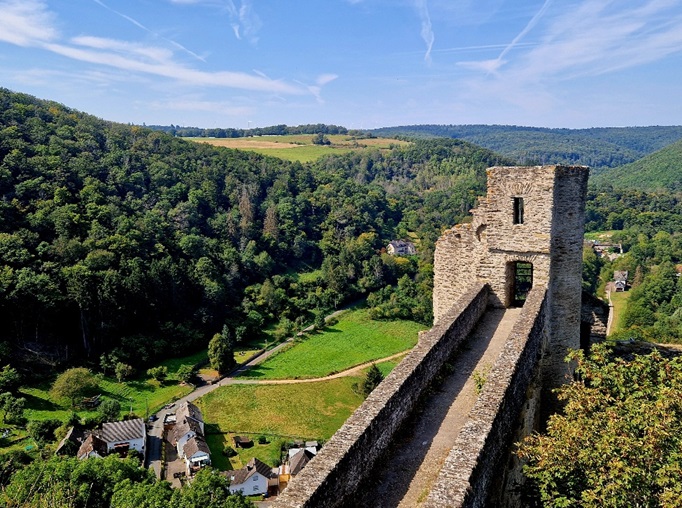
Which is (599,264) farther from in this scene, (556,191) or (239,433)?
(556,191)

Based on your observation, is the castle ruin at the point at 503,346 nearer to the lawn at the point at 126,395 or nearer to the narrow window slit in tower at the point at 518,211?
the narrow window slit in tower at the point at 518,211

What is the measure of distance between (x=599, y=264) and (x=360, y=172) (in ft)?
312

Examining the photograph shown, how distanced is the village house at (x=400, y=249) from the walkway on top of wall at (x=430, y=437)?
302ft

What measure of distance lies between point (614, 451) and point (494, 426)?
163 centimetres

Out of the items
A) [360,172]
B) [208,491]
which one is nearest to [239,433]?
[208,491]

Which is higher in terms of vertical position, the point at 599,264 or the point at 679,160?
the point at 679,160

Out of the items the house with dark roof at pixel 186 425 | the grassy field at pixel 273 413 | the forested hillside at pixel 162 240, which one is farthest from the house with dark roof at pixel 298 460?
the forested hillside at pixel 162 240

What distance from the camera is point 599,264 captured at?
94562mm

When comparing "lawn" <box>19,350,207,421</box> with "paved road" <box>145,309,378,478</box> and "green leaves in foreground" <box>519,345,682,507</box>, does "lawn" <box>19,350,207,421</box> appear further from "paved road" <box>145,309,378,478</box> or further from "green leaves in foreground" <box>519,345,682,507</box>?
"green leaves in foreground" <box>519,345,682,507</box>

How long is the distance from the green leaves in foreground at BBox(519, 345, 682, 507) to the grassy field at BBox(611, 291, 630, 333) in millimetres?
56250

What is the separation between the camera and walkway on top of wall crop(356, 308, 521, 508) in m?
7.21

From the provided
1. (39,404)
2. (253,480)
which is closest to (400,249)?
(39,404)

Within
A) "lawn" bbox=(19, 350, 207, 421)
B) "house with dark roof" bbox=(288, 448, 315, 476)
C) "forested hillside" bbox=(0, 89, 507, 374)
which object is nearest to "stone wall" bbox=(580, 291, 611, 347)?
"house with dark roof" bbox=(288, 448, 315, 476)

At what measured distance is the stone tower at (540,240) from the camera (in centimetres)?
1307
